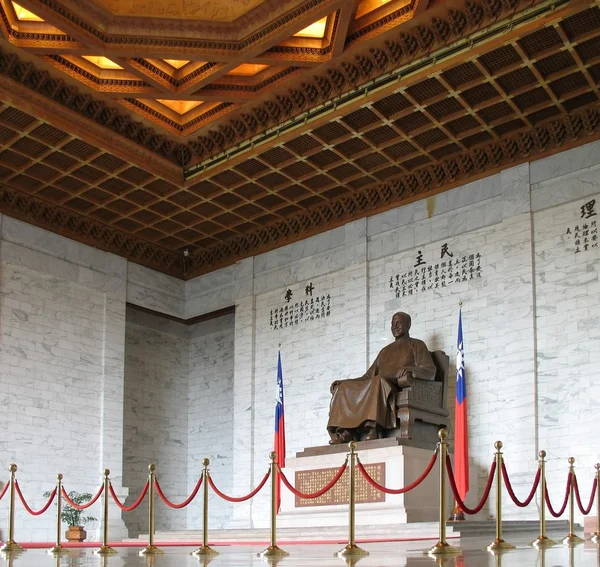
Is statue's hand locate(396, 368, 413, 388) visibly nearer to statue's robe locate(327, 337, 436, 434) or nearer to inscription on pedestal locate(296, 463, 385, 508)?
statue's robe locate(327, 337, 436, 434)

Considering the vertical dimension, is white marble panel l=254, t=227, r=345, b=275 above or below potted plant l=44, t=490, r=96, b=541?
above

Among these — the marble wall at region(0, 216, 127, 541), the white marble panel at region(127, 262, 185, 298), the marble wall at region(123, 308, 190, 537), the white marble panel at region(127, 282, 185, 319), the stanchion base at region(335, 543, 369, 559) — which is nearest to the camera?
the stanchion base at region(335, 543, 369, 559)

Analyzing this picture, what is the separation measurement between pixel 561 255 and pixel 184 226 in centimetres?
607

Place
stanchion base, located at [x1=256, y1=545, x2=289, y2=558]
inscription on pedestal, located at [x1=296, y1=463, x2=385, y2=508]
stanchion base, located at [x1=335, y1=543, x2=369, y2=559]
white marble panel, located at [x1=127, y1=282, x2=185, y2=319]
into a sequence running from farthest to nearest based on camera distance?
white marble panel, located at [x1=127, y1=282, x2=185, y2=319]
inscription on pedestal, located at [x1=296, y1=463, x2=385, y2=508]
stanchion base, located at [x1=256, y1=545, x2=289, y2=558]
stanchion base, located at [x1=335, y1=543, x2=369, y2=559]

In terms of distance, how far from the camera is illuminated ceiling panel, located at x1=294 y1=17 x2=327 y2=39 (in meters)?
9.52

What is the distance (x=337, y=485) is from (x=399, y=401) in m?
1.22

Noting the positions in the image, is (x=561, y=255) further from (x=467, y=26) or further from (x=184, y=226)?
(x=184, y=226)

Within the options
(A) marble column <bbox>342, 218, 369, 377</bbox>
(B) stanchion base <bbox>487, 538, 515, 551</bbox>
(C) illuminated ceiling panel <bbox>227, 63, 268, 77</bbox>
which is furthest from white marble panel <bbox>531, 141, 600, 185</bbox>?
(B) stanchion base <bbox>487, 538, 515, 551</bbox>

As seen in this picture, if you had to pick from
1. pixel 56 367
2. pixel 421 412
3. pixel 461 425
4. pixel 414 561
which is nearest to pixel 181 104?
pixel 56 367

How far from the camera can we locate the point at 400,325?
1064cm

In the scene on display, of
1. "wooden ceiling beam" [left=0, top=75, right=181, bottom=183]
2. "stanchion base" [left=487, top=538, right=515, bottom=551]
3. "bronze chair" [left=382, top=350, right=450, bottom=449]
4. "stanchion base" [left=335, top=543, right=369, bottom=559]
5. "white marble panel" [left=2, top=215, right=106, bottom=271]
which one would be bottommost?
"stanchion base" [left=487, top=538, right=515, bottom=551]

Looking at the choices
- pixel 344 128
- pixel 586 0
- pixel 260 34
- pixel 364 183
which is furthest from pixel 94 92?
pixel 586 0

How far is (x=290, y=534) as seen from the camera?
9.24 m

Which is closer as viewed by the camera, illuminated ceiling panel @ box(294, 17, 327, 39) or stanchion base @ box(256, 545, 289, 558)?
Answer: stanchion base @ box(256, 545, 289, 558)
